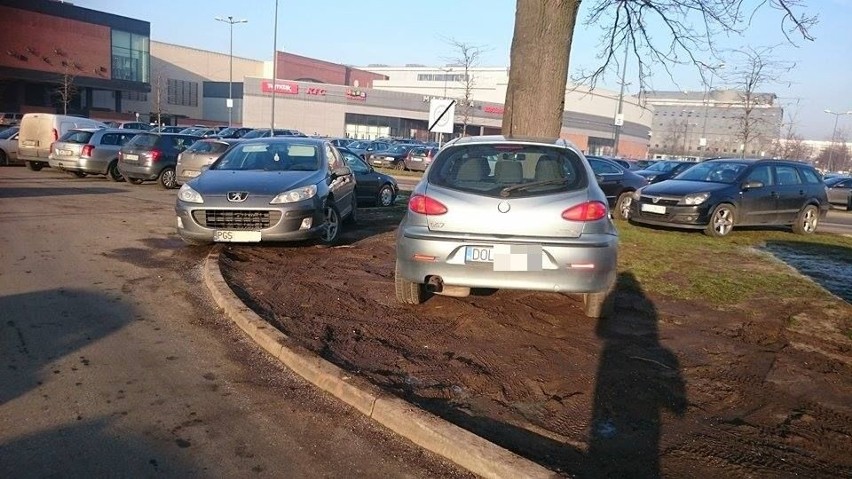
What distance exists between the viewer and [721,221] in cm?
1191

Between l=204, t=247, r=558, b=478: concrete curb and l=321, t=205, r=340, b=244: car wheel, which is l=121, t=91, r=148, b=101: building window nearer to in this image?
l=321, t=205, r=340, b=244: car wheel

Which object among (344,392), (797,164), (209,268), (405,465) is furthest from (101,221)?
(797,164)

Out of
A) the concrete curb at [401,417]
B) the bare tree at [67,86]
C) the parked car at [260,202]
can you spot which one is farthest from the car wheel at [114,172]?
the bare tree at [67,86]

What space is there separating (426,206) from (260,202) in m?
3.17

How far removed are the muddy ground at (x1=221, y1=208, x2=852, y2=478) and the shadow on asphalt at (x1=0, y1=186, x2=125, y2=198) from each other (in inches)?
350

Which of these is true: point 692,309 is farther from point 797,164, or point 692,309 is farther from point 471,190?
point 797,164

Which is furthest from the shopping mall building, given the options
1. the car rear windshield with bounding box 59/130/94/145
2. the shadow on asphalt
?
the shadow on asphalt

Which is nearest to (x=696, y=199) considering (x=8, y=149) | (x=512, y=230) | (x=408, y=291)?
(x=408, y=291)

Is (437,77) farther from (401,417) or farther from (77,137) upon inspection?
(401,417)

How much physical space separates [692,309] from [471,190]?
2743mm

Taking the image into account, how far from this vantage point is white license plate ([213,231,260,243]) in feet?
24.4

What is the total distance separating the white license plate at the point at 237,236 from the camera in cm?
745

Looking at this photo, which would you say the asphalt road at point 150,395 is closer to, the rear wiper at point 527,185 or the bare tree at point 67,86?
the rear wiper at point 527,185

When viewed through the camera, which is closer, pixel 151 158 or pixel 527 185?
pixel 527 185
